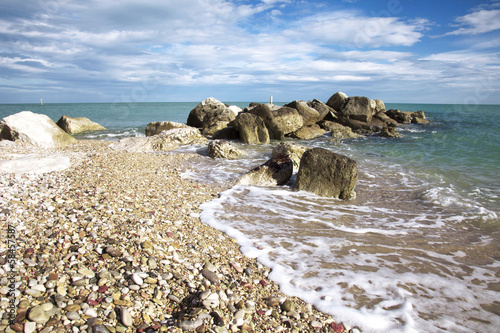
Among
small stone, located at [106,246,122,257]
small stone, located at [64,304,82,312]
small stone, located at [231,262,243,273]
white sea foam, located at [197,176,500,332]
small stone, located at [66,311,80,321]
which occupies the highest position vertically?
small stone, located at [106,246,122,257]

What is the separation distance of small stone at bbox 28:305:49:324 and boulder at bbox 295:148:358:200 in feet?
17.4

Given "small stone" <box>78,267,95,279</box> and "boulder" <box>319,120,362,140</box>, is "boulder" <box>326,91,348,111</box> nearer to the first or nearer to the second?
Result: "boulder" <box>319,120,362,140</box>

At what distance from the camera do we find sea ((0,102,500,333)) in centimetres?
303

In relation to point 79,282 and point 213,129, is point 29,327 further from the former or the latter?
point 213,129

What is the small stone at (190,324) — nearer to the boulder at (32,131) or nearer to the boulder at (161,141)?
the boulder at (161,141)

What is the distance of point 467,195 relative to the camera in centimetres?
702

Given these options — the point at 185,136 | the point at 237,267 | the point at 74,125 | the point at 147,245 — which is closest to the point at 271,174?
the point at 237,267

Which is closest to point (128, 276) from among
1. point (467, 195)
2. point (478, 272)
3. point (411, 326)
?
point (411, 326)

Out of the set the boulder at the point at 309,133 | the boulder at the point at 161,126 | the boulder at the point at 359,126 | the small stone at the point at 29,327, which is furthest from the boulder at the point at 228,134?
the small stone at the point at 29,327

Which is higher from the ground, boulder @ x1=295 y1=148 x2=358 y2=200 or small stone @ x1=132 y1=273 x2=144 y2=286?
boulder @ x1=295 y1=148 x2=358 y2=200

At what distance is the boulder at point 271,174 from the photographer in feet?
24.0

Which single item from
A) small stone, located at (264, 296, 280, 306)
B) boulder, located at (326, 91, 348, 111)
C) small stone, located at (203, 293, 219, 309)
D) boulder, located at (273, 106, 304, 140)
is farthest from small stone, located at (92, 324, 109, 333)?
boulder, located at (326, 91, 348, 111)

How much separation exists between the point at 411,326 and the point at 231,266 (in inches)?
71.6

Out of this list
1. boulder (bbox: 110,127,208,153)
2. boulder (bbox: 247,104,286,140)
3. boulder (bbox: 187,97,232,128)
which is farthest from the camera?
boulder (bbox: 187,97,232,128)
